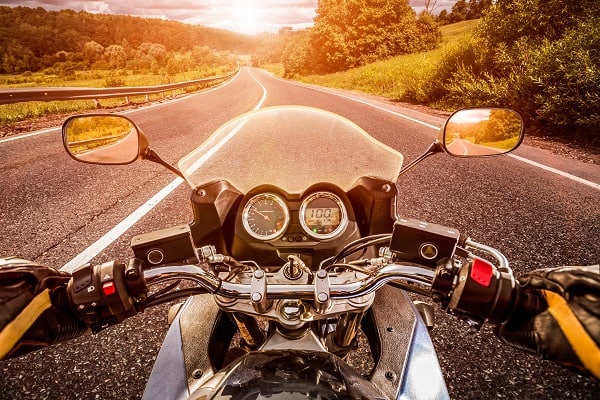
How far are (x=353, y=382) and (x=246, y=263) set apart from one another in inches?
20.7

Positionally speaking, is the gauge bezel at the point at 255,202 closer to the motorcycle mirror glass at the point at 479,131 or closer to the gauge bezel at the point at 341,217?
the gauge bezel at the point at 341,217

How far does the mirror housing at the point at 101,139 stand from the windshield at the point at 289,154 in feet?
0.82

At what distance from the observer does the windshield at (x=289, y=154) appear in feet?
5.45

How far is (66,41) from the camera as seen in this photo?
42375 mm

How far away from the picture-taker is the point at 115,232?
3.69m

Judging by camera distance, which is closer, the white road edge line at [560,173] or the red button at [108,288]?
the red button at [108,288]

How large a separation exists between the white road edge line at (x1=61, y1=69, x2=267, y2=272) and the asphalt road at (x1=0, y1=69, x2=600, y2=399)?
0.22 ft

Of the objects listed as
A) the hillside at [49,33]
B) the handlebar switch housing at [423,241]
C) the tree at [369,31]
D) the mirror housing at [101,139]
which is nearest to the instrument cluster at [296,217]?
the handlebar switch housing at [423,241]

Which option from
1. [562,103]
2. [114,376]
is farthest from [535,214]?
[562,103]

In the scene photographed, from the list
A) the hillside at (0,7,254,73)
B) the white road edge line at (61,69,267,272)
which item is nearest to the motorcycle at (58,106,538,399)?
the white road edge line at (61,69,267,272)

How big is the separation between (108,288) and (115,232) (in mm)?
3098

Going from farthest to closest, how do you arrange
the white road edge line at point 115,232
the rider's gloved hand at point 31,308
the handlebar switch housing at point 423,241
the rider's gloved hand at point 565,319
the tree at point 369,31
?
the tree at point 369,31 < the white road edge line at point 115,232 < the handlebar switch housing at point 423,241 < the rider's gloved hand at point 31,308 < the rider's gloved hand at point 565,319

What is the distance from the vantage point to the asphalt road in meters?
2.08

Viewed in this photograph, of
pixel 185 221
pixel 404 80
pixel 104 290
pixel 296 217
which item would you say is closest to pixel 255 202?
pixel 296 217
